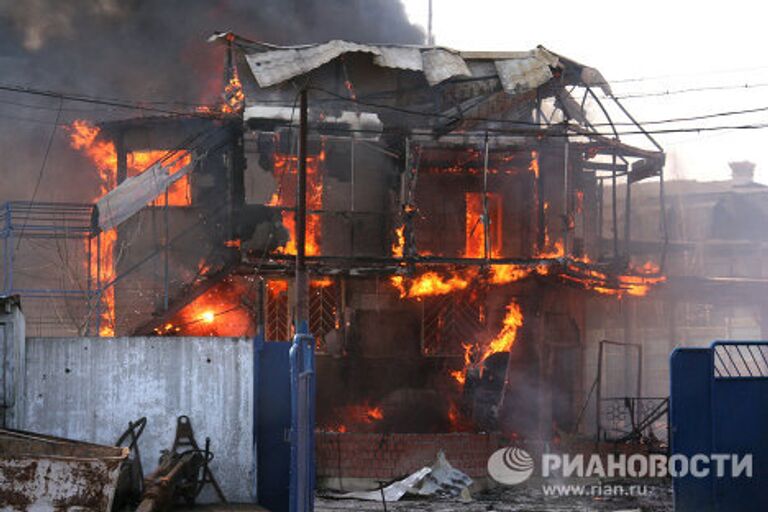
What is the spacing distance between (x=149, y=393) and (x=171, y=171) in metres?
13.1

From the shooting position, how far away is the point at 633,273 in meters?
25.8

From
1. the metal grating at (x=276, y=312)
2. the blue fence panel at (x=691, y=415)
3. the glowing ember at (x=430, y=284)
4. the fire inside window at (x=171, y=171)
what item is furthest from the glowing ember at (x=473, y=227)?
the blue fence panel at (x=691, y=415)

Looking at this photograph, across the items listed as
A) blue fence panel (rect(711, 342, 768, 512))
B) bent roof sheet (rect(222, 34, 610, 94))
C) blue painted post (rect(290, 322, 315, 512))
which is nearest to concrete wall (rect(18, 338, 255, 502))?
blue painted post (rect(290, 322, 315, 512))

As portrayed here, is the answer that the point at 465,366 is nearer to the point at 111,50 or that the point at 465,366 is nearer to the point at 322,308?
the point at 322,308

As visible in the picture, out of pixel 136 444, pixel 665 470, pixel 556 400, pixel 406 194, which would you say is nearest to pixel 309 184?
pixel 406 194

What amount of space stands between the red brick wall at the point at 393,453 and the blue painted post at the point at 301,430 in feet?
22.0

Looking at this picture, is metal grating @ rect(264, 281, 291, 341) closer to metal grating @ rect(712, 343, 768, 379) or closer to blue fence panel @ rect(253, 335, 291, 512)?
metal grating @ rect(712, 343, 768, 379)

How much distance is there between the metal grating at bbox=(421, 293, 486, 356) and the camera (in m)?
23.9

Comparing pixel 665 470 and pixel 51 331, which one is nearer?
pixel 665 470

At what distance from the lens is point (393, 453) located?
58.3ft

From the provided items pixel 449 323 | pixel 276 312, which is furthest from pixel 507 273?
pixel 276 312

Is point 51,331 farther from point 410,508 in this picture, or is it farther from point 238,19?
point 410,508

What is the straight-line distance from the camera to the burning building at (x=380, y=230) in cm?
2297

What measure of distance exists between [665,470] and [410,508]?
19.1 feet
